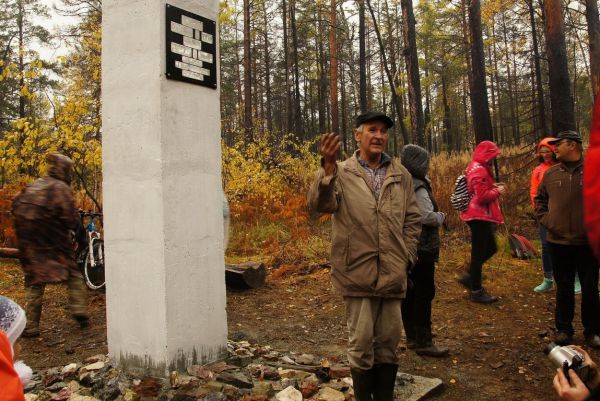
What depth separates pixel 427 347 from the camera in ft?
15.7

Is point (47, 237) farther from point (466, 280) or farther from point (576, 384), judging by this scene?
point (576, 384)

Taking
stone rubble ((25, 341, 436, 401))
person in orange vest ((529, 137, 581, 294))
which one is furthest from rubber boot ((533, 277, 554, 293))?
stone rubble ((25, 341, 436, 401))

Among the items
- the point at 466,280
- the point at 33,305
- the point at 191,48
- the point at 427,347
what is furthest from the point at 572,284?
the point at 33,305

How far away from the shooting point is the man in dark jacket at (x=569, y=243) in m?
4.71

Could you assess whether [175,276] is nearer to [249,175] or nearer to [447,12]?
[249,175]

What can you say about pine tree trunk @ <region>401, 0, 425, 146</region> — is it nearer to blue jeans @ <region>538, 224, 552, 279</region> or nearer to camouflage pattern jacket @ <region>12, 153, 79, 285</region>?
blue jeans @ <region>538, 224, 552, 279</region>

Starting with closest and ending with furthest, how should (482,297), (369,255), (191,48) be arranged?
(369,255)
(191,48)
(482,297)

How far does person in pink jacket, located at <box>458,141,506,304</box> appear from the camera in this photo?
236 inches

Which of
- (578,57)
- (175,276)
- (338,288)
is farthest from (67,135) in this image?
(578,57)

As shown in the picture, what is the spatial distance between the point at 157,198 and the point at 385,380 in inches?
85.0

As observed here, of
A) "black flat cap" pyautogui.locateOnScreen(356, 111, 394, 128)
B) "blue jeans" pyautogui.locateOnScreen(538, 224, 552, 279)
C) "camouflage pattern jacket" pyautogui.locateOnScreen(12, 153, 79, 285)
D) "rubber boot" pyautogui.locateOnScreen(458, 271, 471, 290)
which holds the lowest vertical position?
"rubber boot" pyautogui.locateOnScreen(458, 271, 471, 290)

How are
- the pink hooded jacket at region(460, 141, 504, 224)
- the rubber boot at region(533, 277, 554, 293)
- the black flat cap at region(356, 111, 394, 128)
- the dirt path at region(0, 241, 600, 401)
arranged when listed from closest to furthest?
1. the black flat cap at region(356, 111, 394, 128)
2. the dirt path at region(0, 241, 600, 401)
3. the pink hooded jacket at region(460, 141, 504, 224)
4. the rubber boot at region(533, 277, 554, 293)

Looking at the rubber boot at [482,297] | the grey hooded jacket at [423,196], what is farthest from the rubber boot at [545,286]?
the grey hooded jacket at [423,196]

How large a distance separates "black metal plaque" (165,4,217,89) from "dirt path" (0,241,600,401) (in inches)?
113
